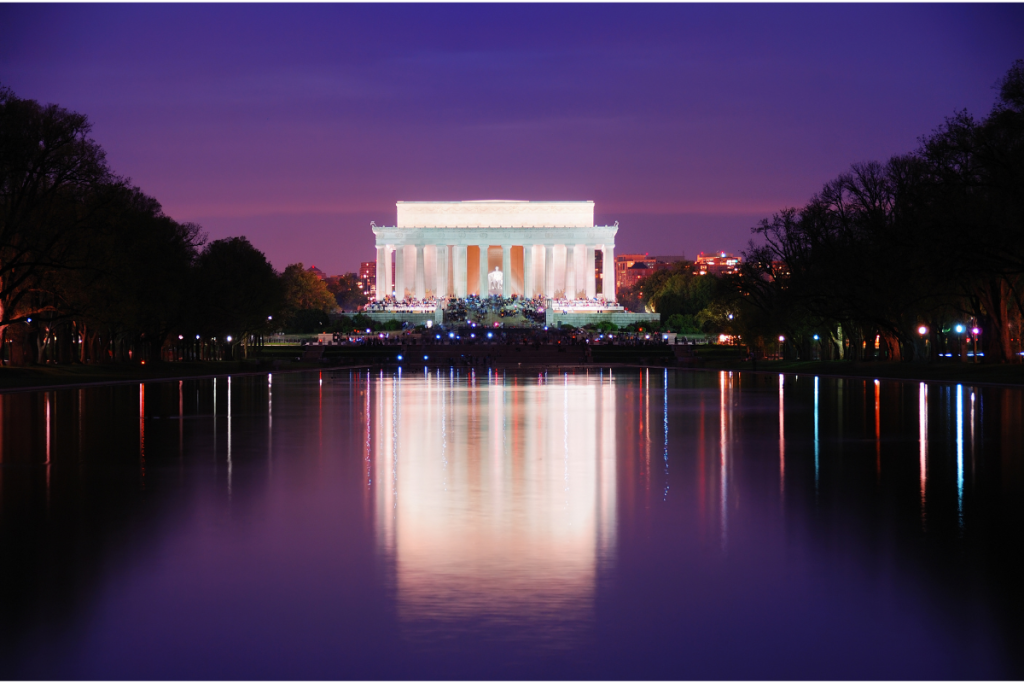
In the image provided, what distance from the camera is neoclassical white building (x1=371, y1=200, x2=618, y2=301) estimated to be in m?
137

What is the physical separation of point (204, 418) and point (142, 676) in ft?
72.7

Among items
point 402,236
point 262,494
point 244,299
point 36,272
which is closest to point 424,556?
point 262,494

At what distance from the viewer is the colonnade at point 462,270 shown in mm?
138625

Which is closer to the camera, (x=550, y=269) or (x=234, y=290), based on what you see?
(x=234, y=290)

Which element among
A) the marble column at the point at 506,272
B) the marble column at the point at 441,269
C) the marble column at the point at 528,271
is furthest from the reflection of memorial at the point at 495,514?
the marble column at the point at 528,271

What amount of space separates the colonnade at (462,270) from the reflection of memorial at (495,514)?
112 metres

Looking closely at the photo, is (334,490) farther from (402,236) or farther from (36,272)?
(402,236)

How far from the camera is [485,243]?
452ft

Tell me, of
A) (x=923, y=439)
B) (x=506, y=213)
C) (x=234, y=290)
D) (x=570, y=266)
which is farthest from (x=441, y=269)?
(x=923, y=439)

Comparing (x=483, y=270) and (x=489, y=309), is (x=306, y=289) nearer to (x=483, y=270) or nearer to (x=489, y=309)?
(x=483, y=270)

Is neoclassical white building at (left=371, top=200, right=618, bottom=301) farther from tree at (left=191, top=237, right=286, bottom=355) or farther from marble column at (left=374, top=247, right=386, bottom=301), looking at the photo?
tree at (left=191, top=237, right=286, bottom=355)

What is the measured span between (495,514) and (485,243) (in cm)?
12601

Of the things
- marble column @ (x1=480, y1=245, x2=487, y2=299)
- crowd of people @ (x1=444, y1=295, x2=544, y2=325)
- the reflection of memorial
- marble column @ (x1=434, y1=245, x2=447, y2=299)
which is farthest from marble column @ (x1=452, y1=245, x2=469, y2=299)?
the reflection of memorial

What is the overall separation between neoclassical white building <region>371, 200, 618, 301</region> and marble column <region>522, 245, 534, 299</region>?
0.17 m
